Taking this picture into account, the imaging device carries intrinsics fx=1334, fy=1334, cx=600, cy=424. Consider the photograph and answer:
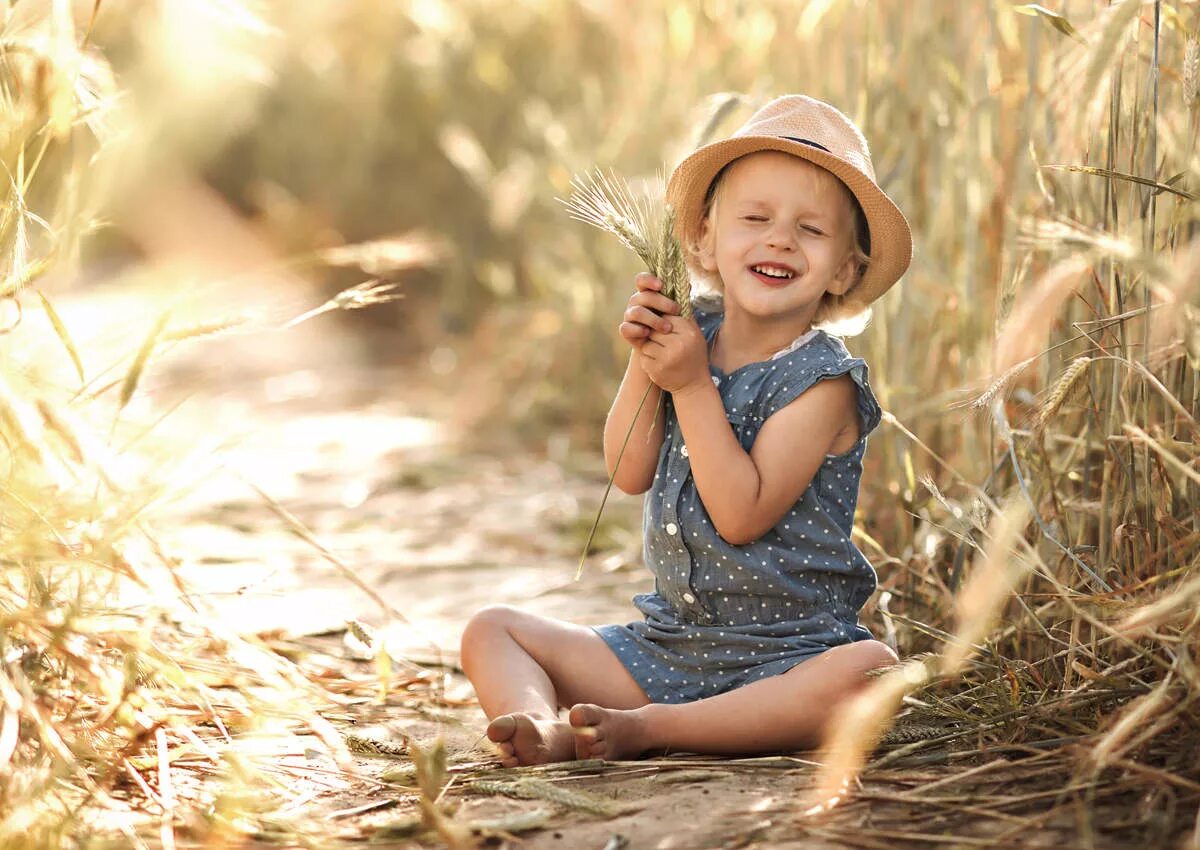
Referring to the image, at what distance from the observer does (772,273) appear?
1696 mm

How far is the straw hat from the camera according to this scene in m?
1.67

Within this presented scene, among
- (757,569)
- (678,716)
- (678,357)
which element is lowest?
(678,716)

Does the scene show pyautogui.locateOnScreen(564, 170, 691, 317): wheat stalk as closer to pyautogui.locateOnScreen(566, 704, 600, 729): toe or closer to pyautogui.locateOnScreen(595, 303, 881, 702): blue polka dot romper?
pyautogui.locateOnScreen(595, 303, 881, 702): blue polka dot romper

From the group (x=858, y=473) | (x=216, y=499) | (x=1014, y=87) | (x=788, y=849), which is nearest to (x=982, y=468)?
(x=858, y=473)

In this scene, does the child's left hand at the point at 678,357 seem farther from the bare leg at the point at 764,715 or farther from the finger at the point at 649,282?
the bare leg at the point at 764,715

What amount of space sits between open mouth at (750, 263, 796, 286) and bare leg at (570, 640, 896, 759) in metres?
0.47

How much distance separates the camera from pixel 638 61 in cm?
404

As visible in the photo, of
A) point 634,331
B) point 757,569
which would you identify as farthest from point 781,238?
point 757,569

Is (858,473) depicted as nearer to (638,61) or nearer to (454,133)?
(638,61)

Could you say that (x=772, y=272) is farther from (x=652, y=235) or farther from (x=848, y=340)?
(x=848, y=340)

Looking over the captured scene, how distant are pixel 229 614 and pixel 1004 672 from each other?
4.17 feet

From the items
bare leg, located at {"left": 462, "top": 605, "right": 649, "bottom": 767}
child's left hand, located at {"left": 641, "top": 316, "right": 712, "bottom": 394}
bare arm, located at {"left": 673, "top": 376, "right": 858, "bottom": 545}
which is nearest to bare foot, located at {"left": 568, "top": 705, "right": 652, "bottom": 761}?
bare leg, located at {"left": 462, "top": 605, "right": 649, "bottom": 767}

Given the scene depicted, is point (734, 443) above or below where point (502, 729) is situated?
above

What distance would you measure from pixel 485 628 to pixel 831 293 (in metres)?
0.64
